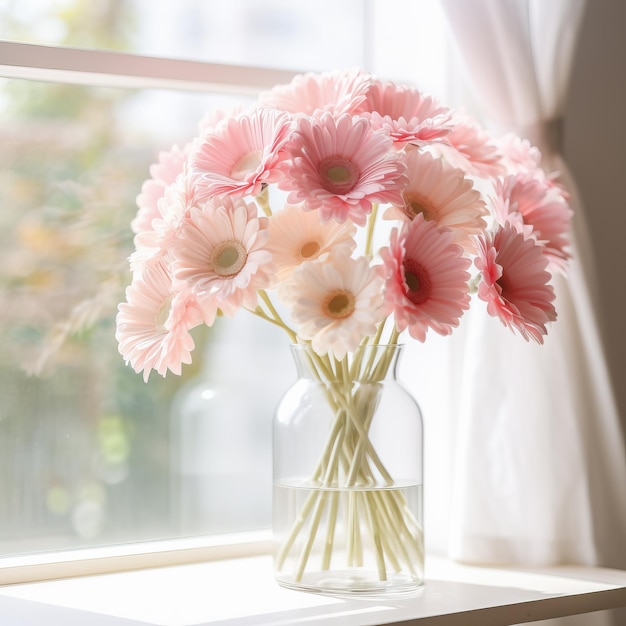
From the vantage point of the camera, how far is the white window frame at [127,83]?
125 cm

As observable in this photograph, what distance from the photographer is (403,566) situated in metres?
1.12

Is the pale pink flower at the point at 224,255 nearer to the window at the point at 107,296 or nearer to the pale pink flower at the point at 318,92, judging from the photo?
the pale pink flower at the point at 318,92

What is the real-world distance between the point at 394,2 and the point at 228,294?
76 centimetres

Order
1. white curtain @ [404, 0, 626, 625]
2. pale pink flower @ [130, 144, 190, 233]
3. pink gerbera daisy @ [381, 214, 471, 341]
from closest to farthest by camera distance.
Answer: pink gerbera daisy @ [381, 214, 471, 341], pale pink flower @ [130, 144, 190, 233], white curtain @ [404, 0, 626, 625]

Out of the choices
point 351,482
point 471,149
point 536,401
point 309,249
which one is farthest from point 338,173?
point 536,401

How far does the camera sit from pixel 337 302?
3.25 ft

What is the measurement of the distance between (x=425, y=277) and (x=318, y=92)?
28cm

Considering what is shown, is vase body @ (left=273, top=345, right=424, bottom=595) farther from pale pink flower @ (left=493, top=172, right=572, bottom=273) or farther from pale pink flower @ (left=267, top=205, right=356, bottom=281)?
pale pink flower @ (left=493, top=172, right=572, bottom=273)

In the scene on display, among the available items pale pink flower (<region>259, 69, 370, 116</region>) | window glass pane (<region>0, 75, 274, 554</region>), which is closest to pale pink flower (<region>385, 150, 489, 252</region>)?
pale pink flower (<region>259, 69, 370, 116</region>)

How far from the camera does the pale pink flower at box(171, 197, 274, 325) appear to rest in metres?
0.98

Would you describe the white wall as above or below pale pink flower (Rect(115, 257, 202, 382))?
above

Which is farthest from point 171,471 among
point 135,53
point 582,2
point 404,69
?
point 582,2

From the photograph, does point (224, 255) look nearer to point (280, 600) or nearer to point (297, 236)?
point (297, 236)

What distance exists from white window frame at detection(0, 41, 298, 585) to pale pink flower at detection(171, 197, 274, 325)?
0.39m
